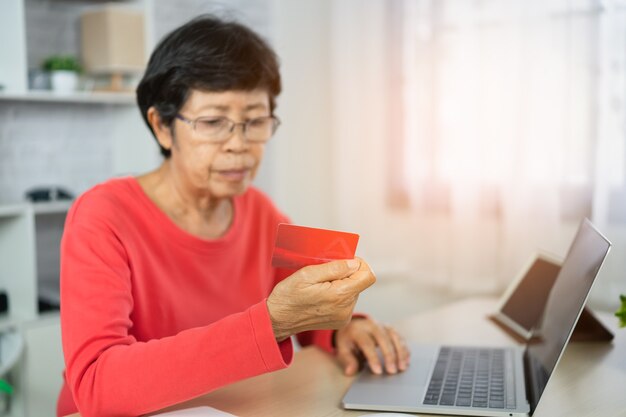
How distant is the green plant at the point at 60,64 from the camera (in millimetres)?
2342

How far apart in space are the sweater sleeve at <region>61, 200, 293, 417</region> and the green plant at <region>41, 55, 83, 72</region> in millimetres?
1483

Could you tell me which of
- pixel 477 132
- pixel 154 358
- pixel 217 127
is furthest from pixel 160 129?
pixel 477 132

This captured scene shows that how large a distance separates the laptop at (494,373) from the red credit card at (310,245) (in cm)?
24

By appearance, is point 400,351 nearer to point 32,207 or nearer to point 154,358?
point 154,358

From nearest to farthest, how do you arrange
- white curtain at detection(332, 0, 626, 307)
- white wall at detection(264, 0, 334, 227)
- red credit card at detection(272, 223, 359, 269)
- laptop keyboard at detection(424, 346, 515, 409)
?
red credit card at detection(272, 223, 359, 269)
laptop keyboard at detection(424, 346, 515, 409)
white curtain at detection(332, 0, 626, 307)
white wall at detection(264, 0, 334, 227)

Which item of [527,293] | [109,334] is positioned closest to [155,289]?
[109,334]

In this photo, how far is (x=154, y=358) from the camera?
99 centimetres

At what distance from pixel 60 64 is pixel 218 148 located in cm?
126

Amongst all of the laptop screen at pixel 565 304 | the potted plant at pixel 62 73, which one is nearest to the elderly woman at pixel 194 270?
the laptop screen at pixel 565 304

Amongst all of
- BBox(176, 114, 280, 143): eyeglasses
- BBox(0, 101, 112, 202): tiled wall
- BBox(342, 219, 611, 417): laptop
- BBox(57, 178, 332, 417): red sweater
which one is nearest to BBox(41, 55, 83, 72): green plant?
BBox(0, 101, 112, 202): tiled wall

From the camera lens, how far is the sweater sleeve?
97 cm

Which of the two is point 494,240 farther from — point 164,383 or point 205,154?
point 164,383

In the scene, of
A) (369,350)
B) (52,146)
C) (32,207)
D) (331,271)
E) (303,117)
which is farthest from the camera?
(303,117)

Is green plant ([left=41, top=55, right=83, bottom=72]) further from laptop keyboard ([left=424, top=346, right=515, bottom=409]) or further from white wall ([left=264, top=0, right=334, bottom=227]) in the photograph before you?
laptop keyboard ([left=424, top=346, right=515, bottom=409])
